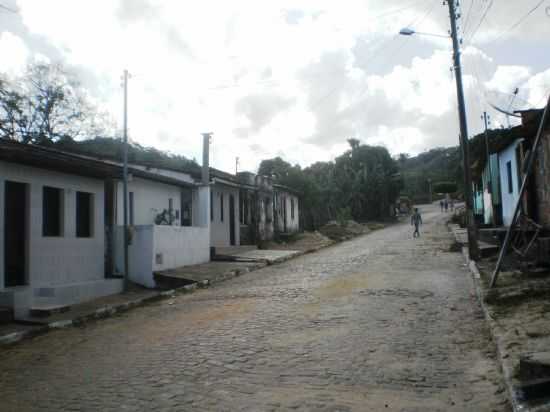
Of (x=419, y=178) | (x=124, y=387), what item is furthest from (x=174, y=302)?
(x=419, y=178)

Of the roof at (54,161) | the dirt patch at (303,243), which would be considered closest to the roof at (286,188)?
the dirt patch at (303,243)

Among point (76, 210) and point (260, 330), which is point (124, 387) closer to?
point (260, 330)

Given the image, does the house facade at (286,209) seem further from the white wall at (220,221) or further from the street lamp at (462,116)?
the street lamp at (462,116)

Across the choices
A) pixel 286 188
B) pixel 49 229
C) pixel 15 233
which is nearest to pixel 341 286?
pixel 49 229

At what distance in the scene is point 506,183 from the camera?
1767 cm

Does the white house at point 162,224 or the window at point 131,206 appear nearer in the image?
the white house at point 162,224

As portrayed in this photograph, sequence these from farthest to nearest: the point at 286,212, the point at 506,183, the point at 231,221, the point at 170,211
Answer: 1. the point at 286,212
2. the point at 231,221
3. the point at 170,211
4. the point at 506,183

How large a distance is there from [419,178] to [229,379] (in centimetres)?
8284

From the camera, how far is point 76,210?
14172 millimetres

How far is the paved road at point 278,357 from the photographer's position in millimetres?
5172

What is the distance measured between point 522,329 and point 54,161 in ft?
33.7

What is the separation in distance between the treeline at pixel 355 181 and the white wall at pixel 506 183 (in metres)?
27.4

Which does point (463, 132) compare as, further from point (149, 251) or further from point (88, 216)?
point (88, 216)

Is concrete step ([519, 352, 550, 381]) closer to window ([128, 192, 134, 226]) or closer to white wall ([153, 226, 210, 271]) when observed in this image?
white wall ([153, 226, 210, 271])
